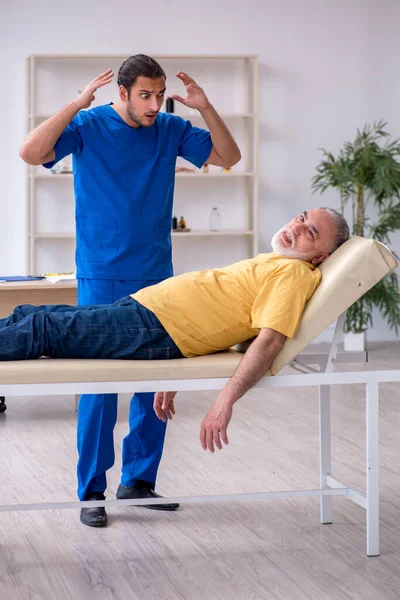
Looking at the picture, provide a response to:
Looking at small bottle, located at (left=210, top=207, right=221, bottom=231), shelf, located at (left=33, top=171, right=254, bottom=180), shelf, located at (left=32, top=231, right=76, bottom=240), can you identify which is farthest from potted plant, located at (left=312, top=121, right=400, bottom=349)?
shelf, located at (left=32, top=231, right=76, bottom=240)

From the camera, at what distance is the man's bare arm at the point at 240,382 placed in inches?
88.8

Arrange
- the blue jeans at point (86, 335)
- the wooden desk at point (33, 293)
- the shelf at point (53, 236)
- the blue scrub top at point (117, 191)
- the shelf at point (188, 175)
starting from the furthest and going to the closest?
1. the shelf at point (53, 236)
2. the shelf at point (188, 175)
3. the wooden desk at point (33, 293)
4. the blue scrub top at point (117, 191)
5. the blue jeans at point (86, 335)

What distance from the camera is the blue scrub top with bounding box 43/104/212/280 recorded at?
276 centimetres

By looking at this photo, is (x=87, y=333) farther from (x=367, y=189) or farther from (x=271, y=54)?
(x=271, y=54)

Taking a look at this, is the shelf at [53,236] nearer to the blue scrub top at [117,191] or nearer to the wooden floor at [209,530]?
the wooden floor at [209,530]

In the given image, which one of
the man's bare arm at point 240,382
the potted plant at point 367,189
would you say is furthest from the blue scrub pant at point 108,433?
the potted plant at point 367,189

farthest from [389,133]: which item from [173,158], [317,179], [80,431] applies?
[80,431]

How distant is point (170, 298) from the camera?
2445mm

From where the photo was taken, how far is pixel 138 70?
265 cm

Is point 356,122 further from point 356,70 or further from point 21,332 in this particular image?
point 21,332

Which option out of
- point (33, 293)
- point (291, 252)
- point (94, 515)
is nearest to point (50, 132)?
point (291, 252)

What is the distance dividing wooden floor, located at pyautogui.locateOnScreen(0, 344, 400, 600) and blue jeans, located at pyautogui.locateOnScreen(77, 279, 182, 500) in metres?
0.12

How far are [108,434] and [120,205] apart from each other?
69 cm

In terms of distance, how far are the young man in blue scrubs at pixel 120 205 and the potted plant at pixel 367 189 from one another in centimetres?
331
